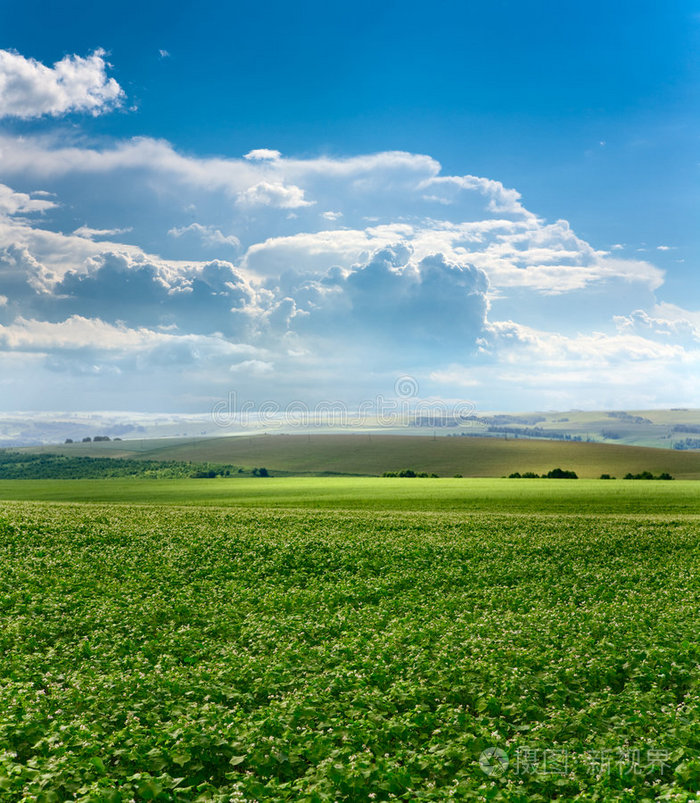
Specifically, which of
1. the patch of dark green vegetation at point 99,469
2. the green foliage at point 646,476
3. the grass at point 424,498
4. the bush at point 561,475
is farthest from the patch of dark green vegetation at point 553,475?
the patch of dark green vegetation at point 99,469

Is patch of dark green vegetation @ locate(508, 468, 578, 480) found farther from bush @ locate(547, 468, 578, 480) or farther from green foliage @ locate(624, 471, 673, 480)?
green foliage @ locate(624, 471, 673, 480)

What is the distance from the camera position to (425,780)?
11102 millimetres

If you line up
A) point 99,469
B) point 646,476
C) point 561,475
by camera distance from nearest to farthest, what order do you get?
point 646,476, point 561,475, point 99,469

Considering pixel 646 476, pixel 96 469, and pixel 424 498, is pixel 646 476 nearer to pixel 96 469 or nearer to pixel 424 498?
pixel 424 498

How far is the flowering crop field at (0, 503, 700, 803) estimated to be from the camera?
10953mm

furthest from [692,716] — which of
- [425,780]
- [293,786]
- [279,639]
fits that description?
[279,639]

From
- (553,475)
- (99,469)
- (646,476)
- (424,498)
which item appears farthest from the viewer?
(99,469)

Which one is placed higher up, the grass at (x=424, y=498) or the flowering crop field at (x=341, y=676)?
the flowering crop field at (x=341, y=676)

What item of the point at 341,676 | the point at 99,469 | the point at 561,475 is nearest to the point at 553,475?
the point at 561,475

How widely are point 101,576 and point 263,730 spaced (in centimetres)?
1770

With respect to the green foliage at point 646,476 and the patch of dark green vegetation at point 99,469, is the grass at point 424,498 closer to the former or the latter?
the green foliage at point 646,476

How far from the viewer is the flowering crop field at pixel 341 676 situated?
1095 centimetres

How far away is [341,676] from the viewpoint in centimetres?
1552

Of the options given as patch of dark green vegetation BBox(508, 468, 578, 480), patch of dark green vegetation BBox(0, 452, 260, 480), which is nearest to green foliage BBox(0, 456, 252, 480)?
patch of dark green vegetation BBox(0, 452, 260, 480)
